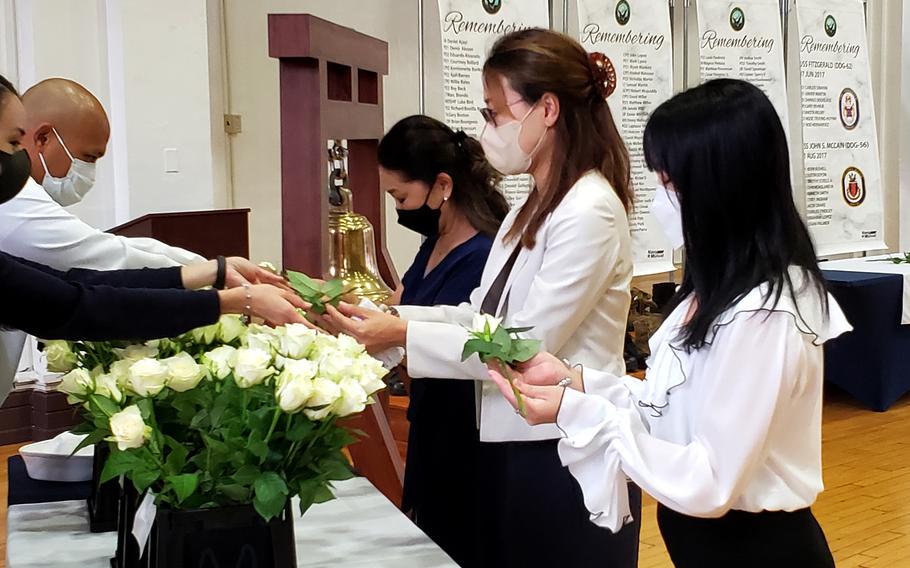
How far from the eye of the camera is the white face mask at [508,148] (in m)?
2.15

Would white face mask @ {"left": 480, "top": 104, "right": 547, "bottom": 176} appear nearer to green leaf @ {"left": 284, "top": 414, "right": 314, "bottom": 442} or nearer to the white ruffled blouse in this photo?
the white ruffled blouse

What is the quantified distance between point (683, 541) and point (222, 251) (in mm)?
1320

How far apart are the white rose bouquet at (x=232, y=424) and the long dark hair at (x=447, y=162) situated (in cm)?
128

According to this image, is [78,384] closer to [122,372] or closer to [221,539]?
[122,372]

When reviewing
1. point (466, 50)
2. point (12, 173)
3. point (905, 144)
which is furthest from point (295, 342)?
point (905, 144)

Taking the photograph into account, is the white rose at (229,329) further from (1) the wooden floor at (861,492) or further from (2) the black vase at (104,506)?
(1) the wooden floor at (861,492)

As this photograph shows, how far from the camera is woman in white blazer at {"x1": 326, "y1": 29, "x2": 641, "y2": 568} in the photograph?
2.03 metres

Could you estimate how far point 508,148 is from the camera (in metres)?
2.19

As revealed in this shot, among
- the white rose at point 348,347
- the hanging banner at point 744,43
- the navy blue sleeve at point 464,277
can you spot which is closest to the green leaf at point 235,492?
the white rose at point 348,347

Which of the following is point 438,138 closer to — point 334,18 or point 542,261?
point 542,261

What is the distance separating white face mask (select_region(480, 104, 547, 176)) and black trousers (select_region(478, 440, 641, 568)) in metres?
0.58

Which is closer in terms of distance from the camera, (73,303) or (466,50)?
(73,303)

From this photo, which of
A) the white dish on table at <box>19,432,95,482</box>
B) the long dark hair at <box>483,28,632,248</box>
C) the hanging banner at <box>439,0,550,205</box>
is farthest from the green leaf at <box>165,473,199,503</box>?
the hanging banner at <box>439,0,550,205</box>

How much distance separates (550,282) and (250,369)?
81cm
